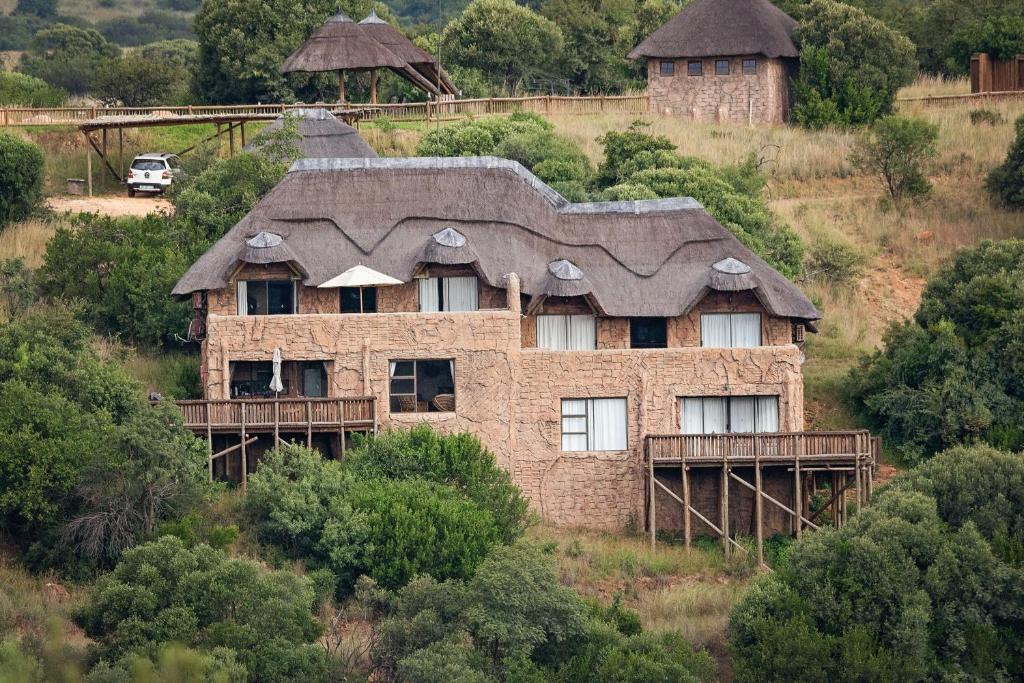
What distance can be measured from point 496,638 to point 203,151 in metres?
28.1

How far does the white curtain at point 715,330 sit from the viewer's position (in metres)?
54.6

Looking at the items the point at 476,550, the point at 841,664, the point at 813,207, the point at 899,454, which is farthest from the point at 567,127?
the point at 841,664

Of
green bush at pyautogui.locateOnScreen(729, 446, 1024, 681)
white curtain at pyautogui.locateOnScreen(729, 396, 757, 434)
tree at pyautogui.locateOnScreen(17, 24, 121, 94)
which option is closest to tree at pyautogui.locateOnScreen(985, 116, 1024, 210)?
white curtain at pyautogui.locateOnScreen(729, 396, 757, 434)

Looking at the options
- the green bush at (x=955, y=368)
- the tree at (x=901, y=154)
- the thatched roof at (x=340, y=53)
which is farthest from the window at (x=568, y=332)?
the thatched roof at (x=340, y=53)

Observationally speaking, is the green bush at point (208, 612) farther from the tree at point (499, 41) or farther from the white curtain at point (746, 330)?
the tree at point (499, 41)

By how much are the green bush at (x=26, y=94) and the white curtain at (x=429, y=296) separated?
Answer: 96.1ft

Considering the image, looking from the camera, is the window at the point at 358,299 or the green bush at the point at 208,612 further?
the window at the point at 358,299

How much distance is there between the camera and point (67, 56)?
125 meters

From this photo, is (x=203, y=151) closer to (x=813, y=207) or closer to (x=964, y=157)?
(x=813, y=207)

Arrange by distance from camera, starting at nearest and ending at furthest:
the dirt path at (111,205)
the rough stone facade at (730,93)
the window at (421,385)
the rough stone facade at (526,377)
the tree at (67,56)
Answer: the rough stone facade at (526,377), the window at (421,385), the dirt path at (111,205), the rough stone facade at (730,93), the tree at (67,56)

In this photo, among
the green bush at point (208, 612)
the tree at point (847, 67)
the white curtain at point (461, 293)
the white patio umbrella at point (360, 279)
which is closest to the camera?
the green bush at point (208, 612)

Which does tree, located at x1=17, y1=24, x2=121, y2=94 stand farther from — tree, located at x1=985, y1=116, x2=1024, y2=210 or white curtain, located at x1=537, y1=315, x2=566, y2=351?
white curtain, located at x1=537, y1=315, x2=566, y2=351

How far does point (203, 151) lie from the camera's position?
69438mm

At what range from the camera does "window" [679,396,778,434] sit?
177 ft
